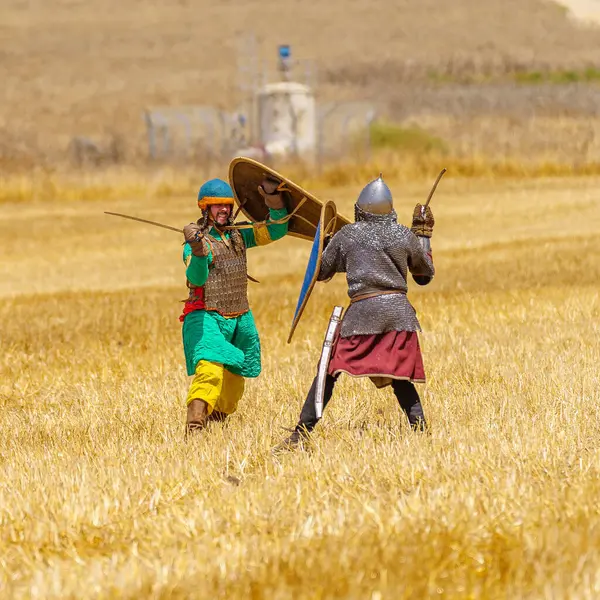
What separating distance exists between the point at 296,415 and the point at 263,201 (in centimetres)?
137

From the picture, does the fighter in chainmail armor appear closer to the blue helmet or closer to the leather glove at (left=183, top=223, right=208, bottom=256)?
the leather glove at (left=183, top=223, right=208, bottom=256)

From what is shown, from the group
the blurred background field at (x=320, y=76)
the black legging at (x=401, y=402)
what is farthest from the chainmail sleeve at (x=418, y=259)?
the blurred background field at (x=320, y=76)

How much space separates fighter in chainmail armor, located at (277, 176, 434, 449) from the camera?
23.6ft

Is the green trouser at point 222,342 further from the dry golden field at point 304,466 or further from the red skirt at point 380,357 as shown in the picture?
the red skirt at point 380,357

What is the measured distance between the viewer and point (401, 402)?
741 centimetres

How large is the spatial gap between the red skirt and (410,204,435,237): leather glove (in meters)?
0.62

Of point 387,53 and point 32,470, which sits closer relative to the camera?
point 32,470

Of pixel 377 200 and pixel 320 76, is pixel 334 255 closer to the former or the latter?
pixel 377 200

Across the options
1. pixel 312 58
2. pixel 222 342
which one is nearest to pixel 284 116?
pixel 222 342

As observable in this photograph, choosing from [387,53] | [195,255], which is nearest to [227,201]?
[195,255]

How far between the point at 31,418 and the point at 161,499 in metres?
3.41

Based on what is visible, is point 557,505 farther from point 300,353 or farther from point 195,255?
point 300,353

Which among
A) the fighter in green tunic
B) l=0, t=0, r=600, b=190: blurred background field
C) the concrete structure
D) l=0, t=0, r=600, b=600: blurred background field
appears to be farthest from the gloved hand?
the concrete structure

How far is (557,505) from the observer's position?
214 inches
